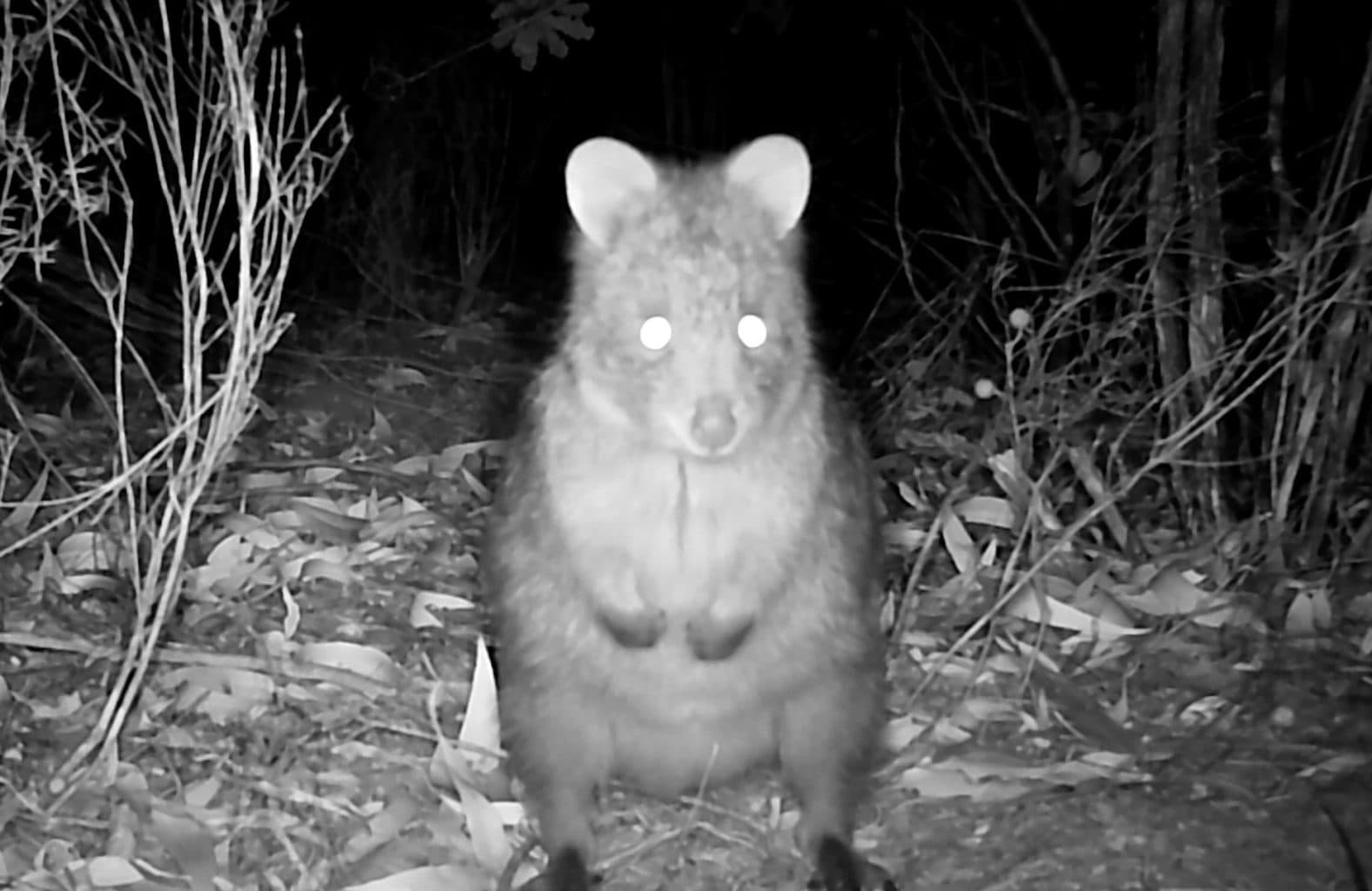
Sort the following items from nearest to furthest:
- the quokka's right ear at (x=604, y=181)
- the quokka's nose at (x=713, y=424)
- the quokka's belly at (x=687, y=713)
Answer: the quokka's nose at (x=713, y=424) < the quokka's right ear at (x=604, y=181) < the quokka's belly at (x=687, y=713)

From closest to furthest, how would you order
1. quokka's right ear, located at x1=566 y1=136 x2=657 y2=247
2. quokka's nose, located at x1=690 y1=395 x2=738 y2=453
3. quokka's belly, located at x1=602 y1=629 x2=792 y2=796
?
quokka's nose, located at x1=690 y1=395 x2=738 y2=453, quokka's right ear, located at x1=566 y1=136 x2=657 y2=247, quokka's belly, located at x1=602 y1=629 x2=792 y2=796

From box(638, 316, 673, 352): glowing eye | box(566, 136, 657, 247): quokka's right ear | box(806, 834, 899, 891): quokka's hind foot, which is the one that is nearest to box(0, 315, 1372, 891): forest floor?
box(806, 834, 899, 891): quokka's hind foot

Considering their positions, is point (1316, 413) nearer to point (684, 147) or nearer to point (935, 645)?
point (935, 645)

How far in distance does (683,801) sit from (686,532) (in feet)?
1.69

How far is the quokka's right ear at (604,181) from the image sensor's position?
8.23 ft

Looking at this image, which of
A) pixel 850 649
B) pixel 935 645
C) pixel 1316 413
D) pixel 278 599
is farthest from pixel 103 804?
pixel 1316 413

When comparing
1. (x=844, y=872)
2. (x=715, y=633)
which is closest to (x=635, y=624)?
(x=715, y=633)

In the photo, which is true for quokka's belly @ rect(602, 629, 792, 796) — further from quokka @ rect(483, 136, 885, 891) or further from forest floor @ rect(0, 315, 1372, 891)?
forest floor @ rect(0, 315, 1372, 891)

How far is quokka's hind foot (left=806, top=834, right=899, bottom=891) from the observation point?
2539 mm

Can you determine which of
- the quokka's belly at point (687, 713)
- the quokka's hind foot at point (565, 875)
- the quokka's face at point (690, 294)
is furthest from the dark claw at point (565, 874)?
the quokka's face at point (690, 294)

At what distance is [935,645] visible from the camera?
3361 millimetres

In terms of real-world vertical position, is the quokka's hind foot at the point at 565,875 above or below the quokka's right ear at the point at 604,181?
below

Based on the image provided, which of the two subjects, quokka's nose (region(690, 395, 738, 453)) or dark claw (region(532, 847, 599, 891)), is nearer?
quokka's nose (region(690, 395, 738, 453))

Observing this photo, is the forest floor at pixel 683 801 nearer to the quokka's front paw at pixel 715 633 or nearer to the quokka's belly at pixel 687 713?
the quokka's belly at pixel 687 713
